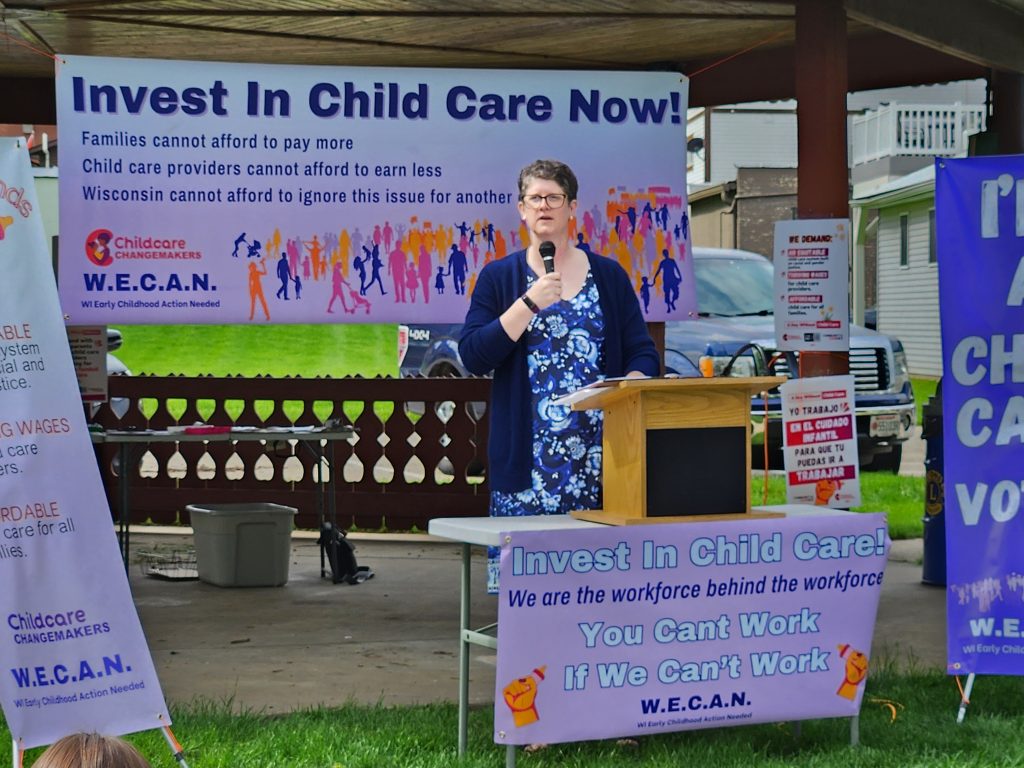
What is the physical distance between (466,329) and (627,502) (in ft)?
2.97

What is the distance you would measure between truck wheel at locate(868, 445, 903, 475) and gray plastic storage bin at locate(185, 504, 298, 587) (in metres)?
7.43

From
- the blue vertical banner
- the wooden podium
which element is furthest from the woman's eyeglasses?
the blue vertical banner

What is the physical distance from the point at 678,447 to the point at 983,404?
1475mm

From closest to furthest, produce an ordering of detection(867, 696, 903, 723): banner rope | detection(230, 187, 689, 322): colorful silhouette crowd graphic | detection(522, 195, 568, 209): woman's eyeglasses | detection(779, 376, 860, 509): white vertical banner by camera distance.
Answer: detection(522, 195, 568, 209): woman's eyeglasses
detection(867, 696, 903, 723): banner rope
detection(779, 376, 860, 509): white vertical banner
detection(230, 187, 689, 322): colorful silhouette crowd graphic

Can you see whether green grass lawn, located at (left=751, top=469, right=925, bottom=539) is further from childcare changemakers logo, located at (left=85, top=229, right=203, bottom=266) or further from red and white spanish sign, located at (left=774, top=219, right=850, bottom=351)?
childcare changemakers logo, located at (left=85, top=229, right=203, bottom=266)

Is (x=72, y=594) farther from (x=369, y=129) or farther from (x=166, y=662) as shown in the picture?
(x=369, y=129)

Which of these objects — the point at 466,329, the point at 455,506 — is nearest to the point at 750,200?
the point at 455,506

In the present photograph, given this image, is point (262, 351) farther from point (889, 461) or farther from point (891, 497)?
point (891, 497)

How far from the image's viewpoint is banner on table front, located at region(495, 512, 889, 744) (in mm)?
4516

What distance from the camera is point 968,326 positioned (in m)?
5.45

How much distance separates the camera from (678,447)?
15.0ft

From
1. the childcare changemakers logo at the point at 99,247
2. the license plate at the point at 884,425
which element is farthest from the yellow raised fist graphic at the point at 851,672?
the license plate at the point at 884,425

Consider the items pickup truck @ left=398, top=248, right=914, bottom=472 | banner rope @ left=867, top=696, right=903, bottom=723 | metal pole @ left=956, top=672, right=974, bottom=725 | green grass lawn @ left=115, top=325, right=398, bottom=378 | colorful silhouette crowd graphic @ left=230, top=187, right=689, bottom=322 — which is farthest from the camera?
green grass lawn @ left=115, top=325, right=398, bottom=378

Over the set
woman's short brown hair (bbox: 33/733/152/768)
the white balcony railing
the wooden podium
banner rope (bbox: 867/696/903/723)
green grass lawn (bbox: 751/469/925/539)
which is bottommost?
banner rope (bbox: 867/696/903/723)
